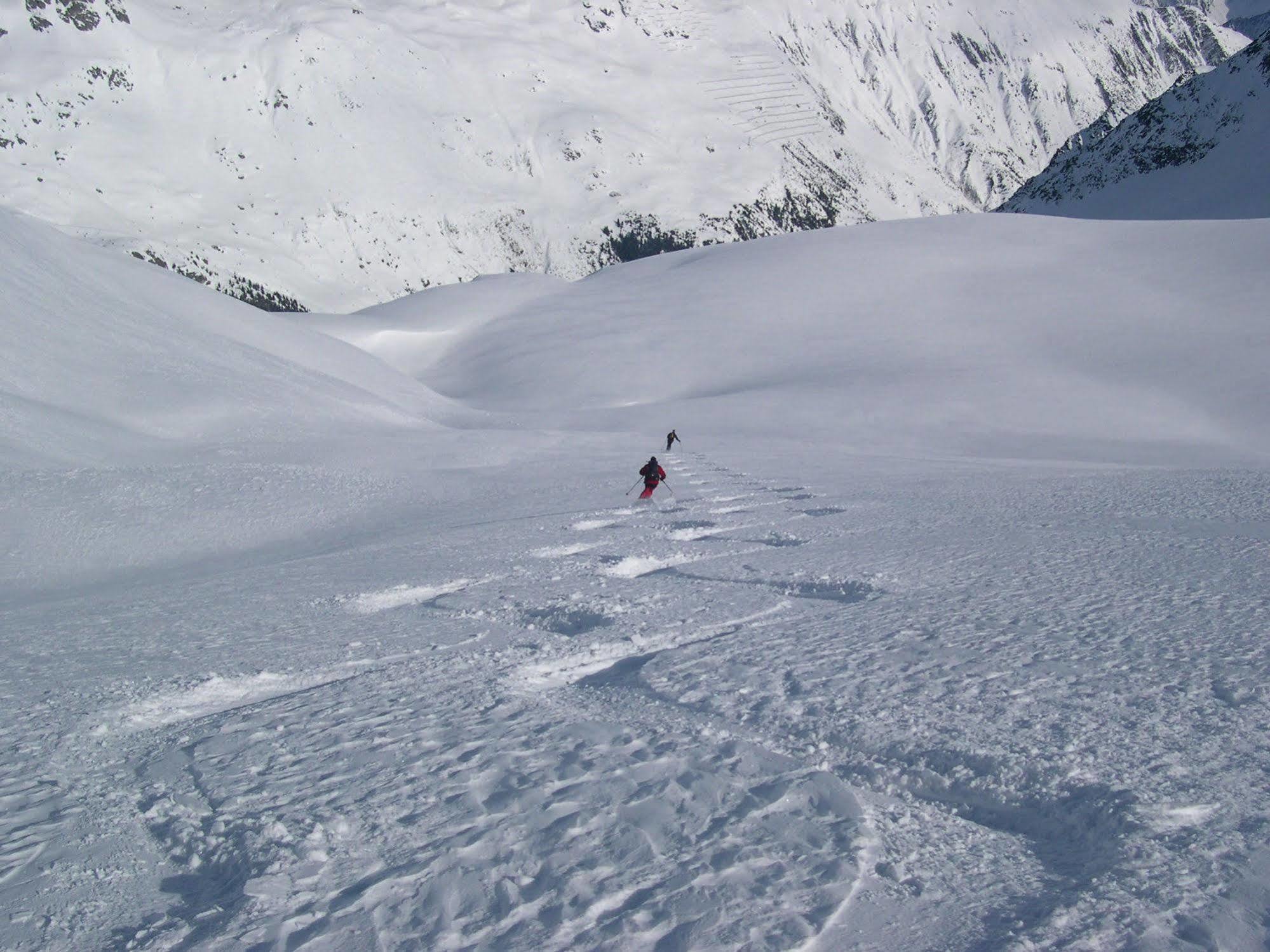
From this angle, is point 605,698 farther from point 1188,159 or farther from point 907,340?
point 1188,159

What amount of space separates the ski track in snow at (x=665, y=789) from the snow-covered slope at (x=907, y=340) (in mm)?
16917

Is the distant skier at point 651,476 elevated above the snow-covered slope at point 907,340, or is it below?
below

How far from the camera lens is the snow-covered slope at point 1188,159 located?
108 m

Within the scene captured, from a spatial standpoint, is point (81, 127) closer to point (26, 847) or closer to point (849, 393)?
point (849, 393)

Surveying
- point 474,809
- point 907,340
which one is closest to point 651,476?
point 474,809

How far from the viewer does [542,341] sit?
45.4 metres

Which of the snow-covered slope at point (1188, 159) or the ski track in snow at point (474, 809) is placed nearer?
the ski track in snow at point (474, 809)

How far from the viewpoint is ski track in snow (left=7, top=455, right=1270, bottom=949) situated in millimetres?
2600

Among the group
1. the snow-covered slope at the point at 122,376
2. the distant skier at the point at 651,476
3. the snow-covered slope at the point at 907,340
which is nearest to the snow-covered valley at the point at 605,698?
the snow-covered slope at the point at 122,376

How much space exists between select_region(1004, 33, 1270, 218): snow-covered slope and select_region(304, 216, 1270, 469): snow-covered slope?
A: 254 feet

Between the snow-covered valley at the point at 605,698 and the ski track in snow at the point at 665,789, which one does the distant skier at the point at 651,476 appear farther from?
the ski track in snow at the point at 665,789

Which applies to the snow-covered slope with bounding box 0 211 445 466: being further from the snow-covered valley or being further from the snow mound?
the snow mound

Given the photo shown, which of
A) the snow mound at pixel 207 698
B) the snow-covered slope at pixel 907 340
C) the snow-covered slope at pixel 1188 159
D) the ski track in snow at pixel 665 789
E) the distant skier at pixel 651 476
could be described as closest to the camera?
the ski track in snow at pixel 665 789

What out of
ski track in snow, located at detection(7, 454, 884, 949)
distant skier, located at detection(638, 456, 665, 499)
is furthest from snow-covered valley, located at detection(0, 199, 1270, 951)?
distant skier, located at detection(638, 456, 665, 499)
